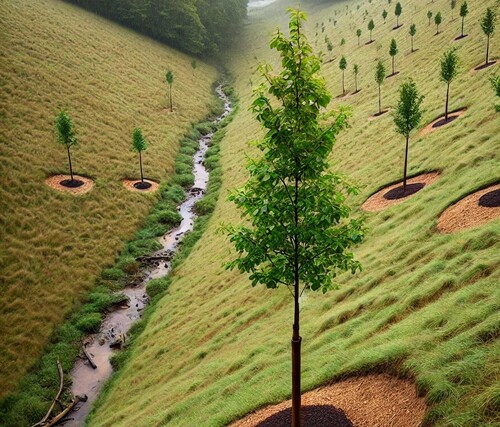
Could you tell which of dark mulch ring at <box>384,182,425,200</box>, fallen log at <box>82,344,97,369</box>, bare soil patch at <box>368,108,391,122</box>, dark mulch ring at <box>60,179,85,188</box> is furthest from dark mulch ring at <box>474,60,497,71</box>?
fallen log at <box>82,344,97,369</box>

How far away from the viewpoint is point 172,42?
318 feet

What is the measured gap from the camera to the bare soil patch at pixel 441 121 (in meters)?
31.2

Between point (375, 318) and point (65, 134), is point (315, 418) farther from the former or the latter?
point (65, 134)

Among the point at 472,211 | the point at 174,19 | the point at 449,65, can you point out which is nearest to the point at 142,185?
the point at 449,65

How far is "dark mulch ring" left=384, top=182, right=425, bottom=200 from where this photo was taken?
24.2 metres

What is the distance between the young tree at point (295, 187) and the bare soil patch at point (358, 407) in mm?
1568

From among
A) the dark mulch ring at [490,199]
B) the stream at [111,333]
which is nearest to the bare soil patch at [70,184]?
the stream at [111,333]

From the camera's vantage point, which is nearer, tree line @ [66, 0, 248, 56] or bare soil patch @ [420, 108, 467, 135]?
bare soil patch @ [420, 108, 467, 135]

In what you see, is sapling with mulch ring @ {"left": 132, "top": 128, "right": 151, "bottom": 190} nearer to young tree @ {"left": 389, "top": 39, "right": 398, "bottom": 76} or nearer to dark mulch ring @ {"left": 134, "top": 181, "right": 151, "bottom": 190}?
dark mulch ring @ {"left": 134, "top": 181, "right": 151, "bottom": 190}

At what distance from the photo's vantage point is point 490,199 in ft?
57.9

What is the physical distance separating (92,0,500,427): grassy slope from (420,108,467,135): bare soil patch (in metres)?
0.99

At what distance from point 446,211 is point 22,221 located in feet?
100

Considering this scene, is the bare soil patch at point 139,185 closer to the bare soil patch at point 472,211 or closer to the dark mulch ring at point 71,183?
the dark mulch ring at point 71,183

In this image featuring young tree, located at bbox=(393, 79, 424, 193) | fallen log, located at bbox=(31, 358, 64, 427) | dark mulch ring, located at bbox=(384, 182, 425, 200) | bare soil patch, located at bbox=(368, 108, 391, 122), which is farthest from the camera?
bare soil patch, located at bbox=(368, 108, 391, 122)
